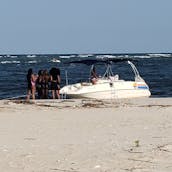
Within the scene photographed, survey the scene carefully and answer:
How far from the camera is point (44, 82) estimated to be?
24.9m

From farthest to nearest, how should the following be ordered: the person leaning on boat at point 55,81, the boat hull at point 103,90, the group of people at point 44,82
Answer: the boat hull at point 103,90, the person leaning on boat at point 55,81, the group of people at point 44,82

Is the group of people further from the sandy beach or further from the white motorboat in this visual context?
the sandy beach

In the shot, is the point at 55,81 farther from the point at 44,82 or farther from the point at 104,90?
the point at 104,90

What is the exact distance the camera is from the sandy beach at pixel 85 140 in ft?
26.9

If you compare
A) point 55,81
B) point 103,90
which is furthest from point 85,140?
point 103,90

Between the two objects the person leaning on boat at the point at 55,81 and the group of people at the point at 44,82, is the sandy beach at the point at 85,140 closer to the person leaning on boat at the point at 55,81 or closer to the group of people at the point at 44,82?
the group of people at the point at 44,82

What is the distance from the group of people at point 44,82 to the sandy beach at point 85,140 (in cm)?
620

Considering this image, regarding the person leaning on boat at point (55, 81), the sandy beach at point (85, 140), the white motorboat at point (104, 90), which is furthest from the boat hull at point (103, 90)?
the sandy beach at point (85, 140)

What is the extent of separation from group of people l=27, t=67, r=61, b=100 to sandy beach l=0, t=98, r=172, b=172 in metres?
6.20

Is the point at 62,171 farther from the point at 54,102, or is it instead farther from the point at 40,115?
the point at 54,102

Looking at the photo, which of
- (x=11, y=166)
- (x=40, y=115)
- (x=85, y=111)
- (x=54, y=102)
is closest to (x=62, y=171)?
(x=11, y=166)

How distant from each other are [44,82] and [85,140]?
14165mm

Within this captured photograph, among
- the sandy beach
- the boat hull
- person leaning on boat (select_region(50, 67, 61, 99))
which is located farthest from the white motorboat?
the sandy beach

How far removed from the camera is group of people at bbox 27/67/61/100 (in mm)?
24617
